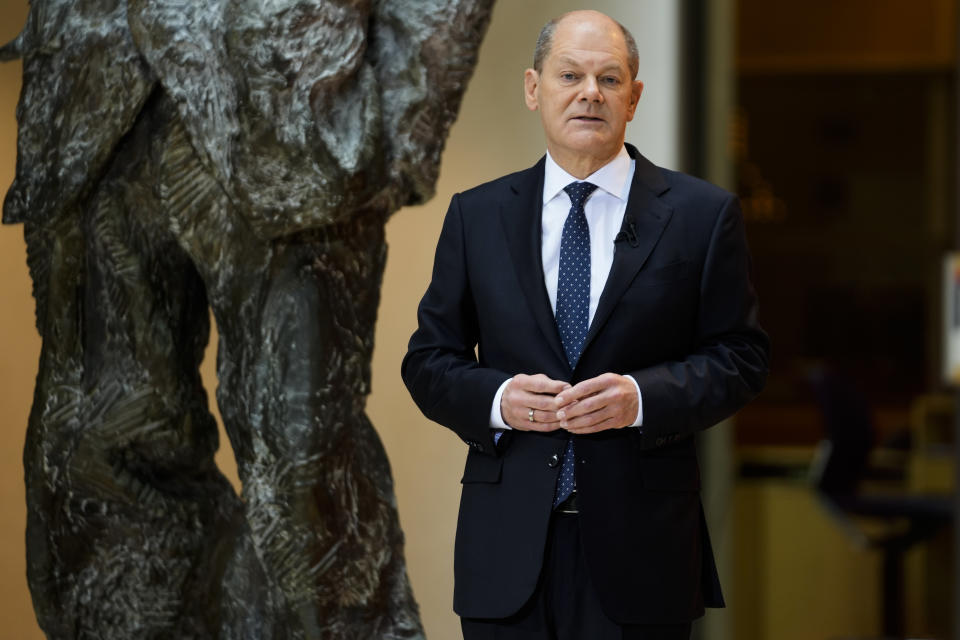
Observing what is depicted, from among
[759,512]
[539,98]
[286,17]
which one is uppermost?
[286,17]

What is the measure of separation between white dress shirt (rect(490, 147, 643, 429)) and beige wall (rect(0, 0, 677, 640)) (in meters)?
0.56

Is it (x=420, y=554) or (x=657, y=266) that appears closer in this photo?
(x=657, y=266)

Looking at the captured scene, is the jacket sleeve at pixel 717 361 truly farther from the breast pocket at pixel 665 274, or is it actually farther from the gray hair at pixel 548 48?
the gray hair at pixel 548 48

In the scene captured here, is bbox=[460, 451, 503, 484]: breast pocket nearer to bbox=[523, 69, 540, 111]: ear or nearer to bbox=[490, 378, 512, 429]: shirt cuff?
bbox=[490, 378, 512, 429]: shirt cuff

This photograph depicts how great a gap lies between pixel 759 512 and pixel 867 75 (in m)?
3.17

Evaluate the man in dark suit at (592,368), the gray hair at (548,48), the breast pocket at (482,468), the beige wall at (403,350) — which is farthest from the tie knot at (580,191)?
the beige wall at (403,350)

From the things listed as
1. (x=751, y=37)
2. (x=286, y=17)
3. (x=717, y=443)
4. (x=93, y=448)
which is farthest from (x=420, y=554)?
(x=751, y=37)

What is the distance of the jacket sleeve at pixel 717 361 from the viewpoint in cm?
126

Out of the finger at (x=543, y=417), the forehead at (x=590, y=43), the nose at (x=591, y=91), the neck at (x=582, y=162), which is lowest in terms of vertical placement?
the finger at (x=543, y=417)

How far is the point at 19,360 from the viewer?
6.49ft

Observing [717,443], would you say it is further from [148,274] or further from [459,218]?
[459,218]

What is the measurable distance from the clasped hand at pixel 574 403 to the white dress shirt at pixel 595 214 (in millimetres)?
88

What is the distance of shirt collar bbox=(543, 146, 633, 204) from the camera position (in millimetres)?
1335

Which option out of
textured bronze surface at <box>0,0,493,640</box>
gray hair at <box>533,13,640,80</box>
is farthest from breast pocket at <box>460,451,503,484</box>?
textured bronze surface at <box>0,0,493,640</box>
